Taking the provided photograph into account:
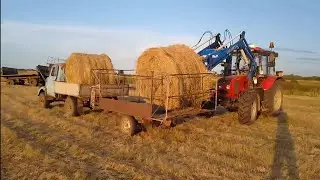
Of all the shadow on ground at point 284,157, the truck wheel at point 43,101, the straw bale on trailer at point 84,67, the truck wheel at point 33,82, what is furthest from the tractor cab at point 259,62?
the truck wheel at point 33,82

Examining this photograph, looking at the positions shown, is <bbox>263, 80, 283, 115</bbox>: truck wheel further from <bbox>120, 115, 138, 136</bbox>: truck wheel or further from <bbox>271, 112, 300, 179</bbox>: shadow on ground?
<bbox>120, 115, 138, 136</bbox>: truck wheel

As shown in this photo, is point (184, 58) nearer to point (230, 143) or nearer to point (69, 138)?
point (230, 143)

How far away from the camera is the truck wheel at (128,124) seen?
942cm

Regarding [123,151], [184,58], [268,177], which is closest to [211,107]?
[184,58]

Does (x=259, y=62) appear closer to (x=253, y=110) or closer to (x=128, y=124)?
(x=253, y=110)

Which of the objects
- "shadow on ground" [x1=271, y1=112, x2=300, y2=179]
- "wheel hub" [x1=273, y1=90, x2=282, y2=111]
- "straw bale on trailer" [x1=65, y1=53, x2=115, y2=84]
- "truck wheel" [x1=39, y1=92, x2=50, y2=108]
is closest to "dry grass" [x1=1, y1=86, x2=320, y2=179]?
"shadow on ground" [x1=271, y1=112, x2=300, y2=179]

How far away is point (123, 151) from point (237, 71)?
21.6ft

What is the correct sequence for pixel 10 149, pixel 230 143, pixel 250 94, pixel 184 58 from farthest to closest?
1. pixel 250 94
2. pixel 184 58
3. pixel 230 143
4. pixel 10 149

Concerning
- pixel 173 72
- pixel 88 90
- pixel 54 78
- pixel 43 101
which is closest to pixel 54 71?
pixel 54 78

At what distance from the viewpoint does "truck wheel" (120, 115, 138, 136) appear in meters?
9.42

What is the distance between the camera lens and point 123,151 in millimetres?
7668

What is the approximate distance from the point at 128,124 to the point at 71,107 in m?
3.74

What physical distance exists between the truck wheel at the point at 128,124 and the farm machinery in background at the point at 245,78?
335cm

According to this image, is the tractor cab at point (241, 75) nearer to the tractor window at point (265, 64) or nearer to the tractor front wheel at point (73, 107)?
the tractor window at point (265, 64)
